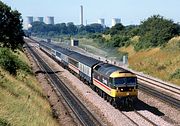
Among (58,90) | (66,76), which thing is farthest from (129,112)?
(66,76)

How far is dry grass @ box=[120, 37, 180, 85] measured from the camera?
56969mm

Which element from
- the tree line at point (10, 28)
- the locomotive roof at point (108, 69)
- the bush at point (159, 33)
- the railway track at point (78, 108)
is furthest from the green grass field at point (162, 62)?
the tree line at point (10, 28)

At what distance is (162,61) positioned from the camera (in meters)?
64.9

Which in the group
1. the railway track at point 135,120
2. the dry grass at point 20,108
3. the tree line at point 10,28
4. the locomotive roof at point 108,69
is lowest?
the railway track at point 135,120

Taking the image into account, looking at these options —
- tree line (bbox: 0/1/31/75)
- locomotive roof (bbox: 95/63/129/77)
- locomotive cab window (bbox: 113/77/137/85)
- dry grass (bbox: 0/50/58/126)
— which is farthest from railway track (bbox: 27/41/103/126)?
tree line (bbox: 0/1/31/75)

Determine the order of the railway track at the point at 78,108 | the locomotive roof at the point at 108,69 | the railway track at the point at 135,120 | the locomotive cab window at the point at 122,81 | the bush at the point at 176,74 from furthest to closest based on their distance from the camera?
the bush at the point at 176,74 → the locomotive roof at the point at 108,69 → the locomotive cab window at the point at 122,81 → the railway track at the point at 78,108 → the railway track at the point at 135,120

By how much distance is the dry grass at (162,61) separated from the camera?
5697 centimetres

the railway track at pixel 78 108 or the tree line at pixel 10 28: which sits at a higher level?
the tree line at pixel 10 28

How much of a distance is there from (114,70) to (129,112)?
3.92 m

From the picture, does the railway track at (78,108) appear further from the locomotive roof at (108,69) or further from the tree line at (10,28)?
the tree line at (10,28)

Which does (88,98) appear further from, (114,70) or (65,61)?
(65,61)

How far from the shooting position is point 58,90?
42.7 metres

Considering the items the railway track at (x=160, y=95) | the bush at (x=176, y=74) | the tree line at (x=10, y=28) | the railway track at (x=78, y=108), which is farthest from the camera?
the tree line at (x=10, y=28)

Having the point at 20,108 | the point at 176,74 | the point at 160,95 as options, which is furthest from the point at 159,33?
the point at 20,108
